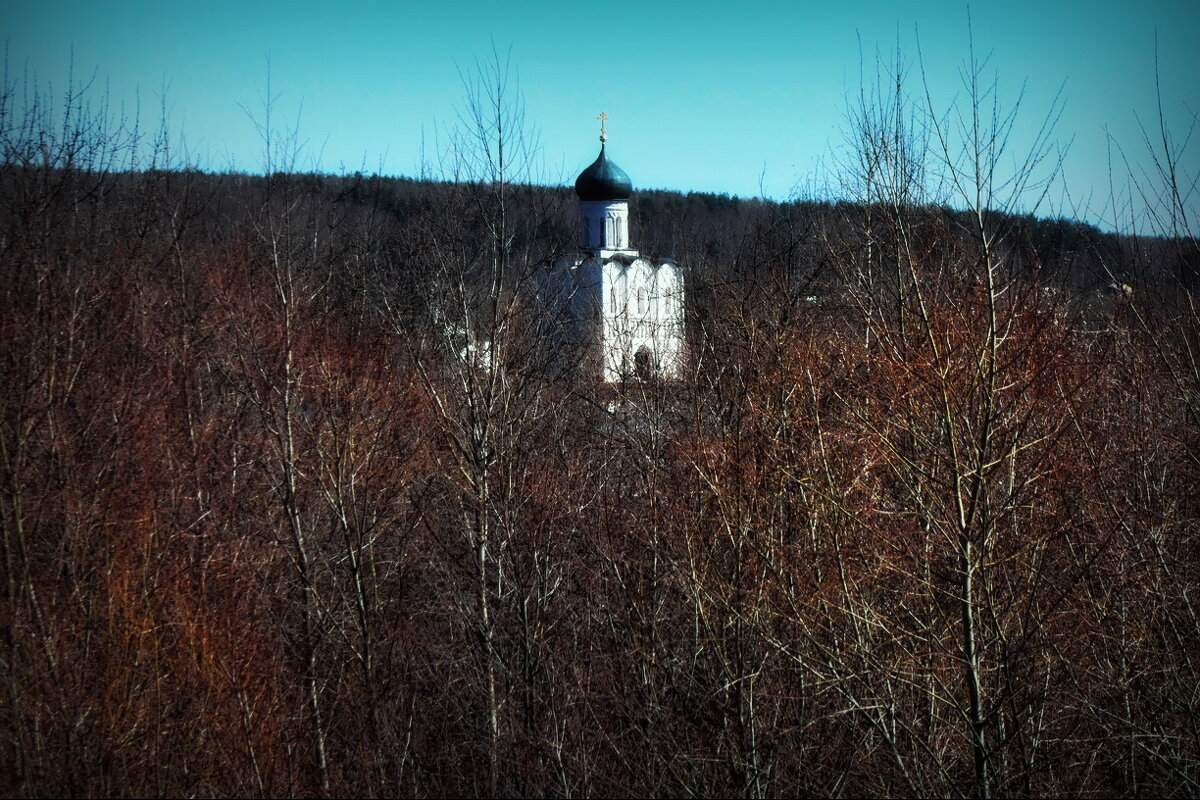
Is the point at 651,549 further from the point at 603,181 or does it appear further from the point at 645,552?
the point at 603,181

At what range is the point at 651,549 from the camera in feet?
34.6

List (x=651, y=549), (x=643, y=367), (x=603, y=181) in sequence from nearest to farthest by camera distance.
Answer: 1. (x=651, y=549)
2. (x=643, y=367)
3. (x=603, y=181)

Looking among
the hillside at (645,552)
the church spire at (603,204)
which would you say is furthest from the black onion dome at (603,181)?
the hillside at (645,552)

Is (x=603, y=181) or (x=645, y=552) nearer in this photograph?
(x=645, y=552)

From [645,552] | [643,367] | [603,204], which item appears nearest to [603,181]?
[603,204]

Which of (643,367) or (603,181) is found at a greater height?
(603,181)

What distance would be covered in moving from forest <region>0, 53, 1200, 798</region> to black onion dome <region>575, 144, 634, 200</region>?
58.5 ft

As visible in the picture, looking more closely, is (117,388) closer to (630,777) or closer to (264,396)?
(264,396)

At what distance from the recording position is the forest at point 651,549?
254 inches

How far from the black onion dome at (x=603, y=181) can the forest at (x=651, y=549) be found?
17816 millimetres

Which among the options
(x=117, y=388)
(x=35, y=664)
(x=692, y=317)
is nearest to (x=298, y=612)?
(x=117, y=388)

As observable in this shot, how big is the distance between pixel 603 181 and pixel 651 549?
2267 centimetres

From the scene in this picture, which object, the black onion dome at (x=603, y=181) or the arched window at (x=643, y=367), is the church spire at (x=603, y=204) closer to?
the black onion dome at (x=603, y=181)

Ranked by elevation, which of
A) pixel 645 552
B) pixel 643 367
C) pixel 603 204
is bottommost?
pixel 645 552
